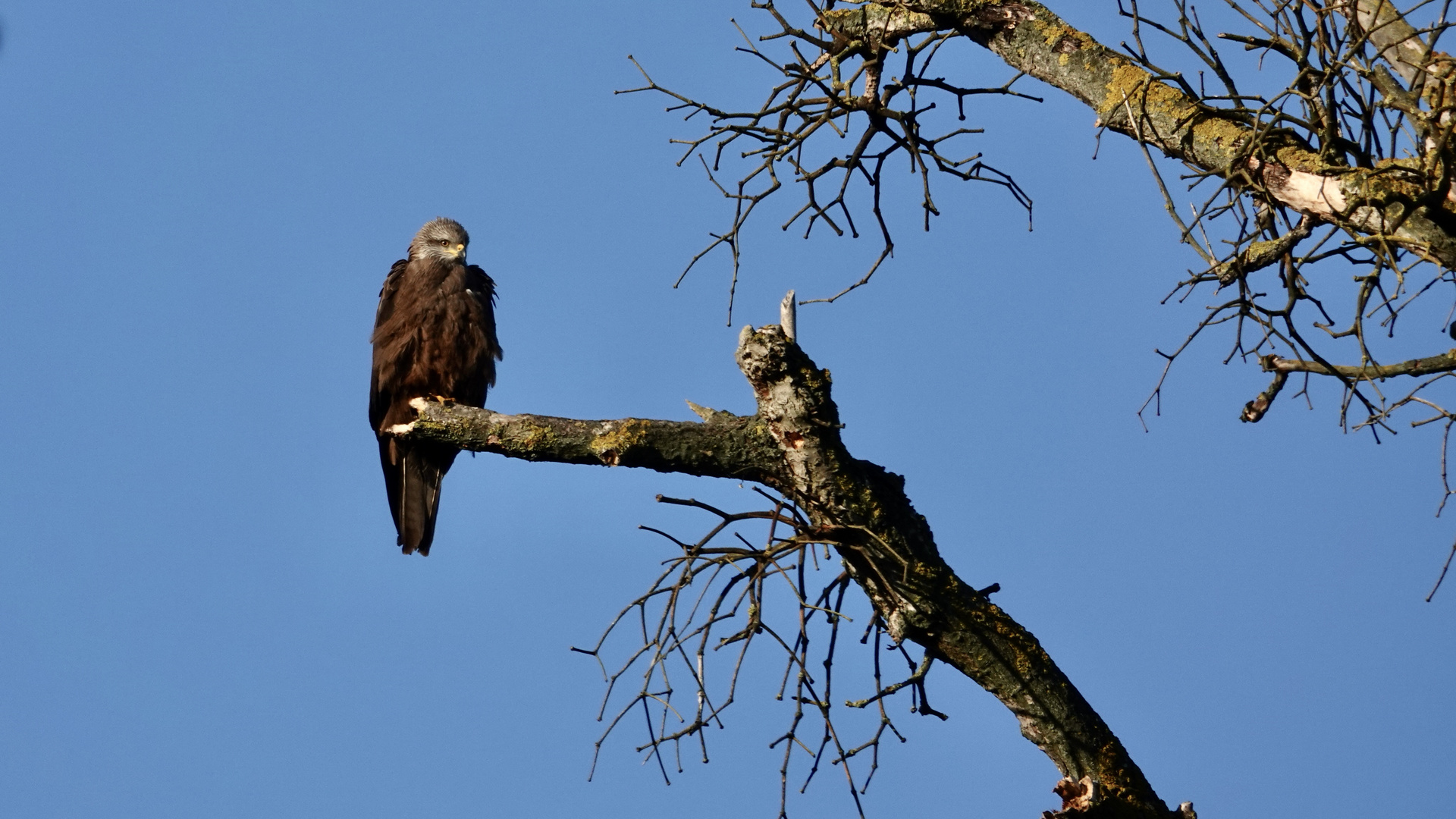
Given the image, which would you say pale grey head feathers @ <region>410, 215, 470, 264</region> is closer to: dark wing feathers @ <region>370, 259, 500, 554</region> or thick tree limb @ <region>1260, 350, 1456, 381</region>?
dark wing feathers @ <region>370, 259, 500, 554</region>

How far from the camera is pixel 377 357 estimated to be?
5.63 m

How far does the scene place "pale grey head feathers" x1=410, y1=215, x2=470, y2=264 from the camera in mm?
6039

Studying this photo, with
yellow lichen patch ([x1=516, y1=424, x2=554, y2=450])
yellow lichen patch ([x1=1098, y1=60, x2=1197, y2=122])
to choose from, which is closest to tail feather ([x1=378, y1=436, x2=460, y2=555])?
yellow lichen patch ([x1=516, y1=424, x2=554, y2=450])

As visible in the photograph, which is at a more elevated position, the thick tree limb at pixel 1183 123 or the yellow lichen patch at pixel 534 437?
the thick tree limb at pixel 1183 123

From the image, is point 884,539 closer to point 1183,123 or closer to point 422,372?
point 1183,123

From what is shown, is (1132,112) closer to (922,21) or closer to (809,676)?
(922,21)

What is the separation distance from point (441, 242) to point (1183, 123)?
3994 millimetres

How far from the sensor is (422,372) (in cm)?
555

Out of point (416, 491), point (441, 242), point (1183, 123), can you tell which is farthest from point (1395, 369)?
point (441, 242)

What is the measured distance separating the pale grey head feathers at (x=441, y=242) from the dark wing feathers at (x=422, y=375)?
0.99ft

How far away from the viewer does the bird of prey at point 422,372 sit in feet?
18.0

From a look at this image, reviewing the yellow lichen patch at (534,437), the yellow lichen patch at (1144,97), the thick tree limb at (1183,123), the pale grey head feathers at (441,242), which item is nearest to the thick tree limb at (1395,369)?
the thick tree limb at (1183,123)

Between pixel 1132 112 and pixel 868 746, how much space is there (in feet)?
5.80

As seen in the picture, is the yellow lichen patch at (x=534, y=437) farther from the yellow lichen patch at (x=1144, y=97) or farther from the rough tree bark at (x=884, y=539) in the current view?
the yellow lichen patch at (x=1144, y=97)
